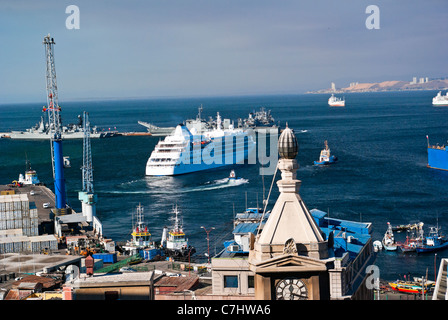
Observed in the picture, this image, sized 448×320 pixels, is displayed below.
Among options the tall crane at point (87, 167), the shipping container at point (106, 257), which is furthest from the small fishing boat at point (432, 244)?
the tall crane at point (87, 167)

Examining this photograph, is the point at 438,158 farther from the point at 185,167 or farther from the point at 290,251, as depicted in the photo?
the point at 290,251

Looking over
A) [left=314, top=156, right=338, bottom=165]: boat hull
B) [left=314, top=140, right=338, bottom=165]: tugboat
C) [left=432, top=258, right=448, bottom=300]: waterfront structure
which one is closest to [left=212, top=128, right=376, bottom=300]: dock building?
[left=432, top=258, right=448, bottom=300]: waterfront structure

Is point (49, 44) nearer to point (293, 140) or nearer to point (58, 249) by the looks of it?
point (58, 249)

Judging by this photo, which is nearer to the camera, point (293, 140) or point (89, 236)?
point (293, 140)

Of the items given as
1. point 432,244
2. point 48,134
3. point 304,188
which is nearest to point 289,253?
point 432,244

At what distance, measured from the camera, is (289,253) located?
24.1 feet

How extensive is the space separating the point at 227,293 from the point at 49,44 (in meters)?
38.8

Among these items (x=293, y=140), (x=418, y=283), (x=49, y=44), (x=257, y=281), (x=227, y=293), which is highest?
(x=49, y=44)

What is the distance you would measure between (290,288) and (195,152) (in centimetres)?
7316

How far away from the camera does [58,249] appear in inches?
1400

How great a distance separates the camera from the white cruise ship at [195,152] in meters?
75.8

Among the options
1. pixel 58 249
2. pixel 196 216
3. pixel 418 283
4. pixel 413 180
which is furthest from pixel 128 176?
pixel 418 283

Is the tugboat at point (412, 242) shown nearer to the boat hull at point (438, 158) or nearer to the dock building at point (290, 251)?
the boat hull at point (438, 158)
